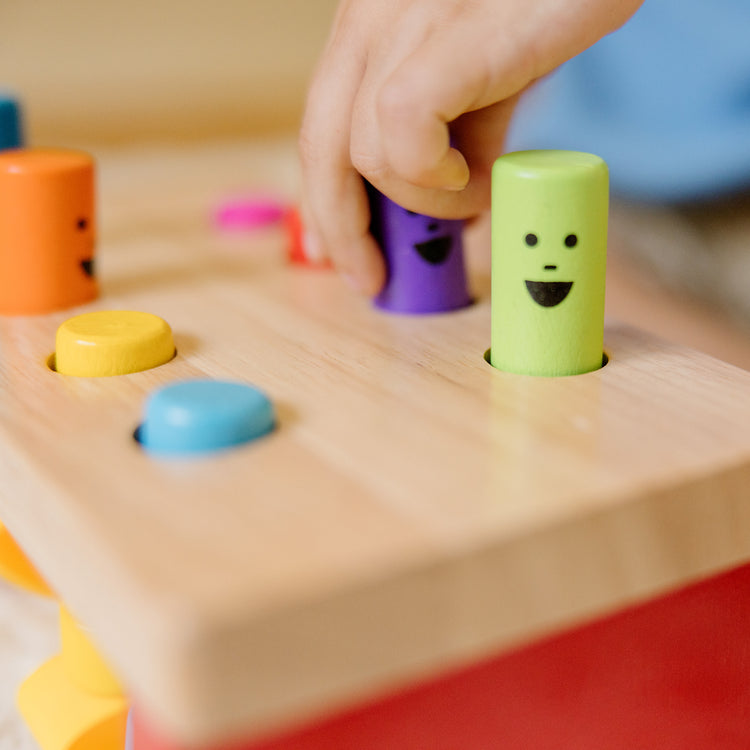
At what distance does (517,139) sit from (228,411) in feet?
3.08

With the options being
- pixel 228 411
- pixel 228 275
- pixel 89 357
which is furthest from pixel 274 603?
pixel 228 275

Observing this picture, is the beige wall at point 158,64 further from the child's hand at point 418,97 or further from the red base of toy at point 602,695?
the red base of toy at point 602,695

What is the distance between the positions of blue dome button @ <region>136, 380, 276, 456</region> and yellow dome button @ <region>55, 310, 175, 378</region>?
0.31 feet

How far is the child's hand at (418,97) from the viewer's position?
0.52 meters

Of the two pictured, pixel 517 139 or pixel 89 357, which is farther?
pixel 517 139

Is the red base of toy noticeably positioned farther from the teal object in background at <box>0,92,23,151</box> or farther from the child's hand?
the teal object in background at <box>0,92,23,151</box>

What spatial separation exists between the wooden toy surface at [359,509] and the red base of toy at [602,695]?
9cm

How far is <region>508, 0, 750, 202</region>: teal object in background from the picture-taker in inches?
38.4

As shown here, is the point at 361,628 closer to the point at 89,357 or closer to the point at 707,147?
the point at 89,357

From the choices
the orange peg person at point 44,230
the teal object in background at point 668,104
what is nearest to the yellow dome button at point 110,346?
the orange peg person at point 44,230

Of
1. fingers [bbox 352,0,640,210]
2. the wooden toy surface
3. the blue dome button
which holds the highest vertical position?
fingers [bbox 352,0,640,210]

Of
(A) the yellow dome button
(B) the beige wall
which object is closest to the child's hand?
(A) the yellow dome button

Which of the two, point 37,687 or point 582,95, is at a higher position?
point 582,95

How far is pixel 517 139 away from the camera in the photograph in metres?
1.31
